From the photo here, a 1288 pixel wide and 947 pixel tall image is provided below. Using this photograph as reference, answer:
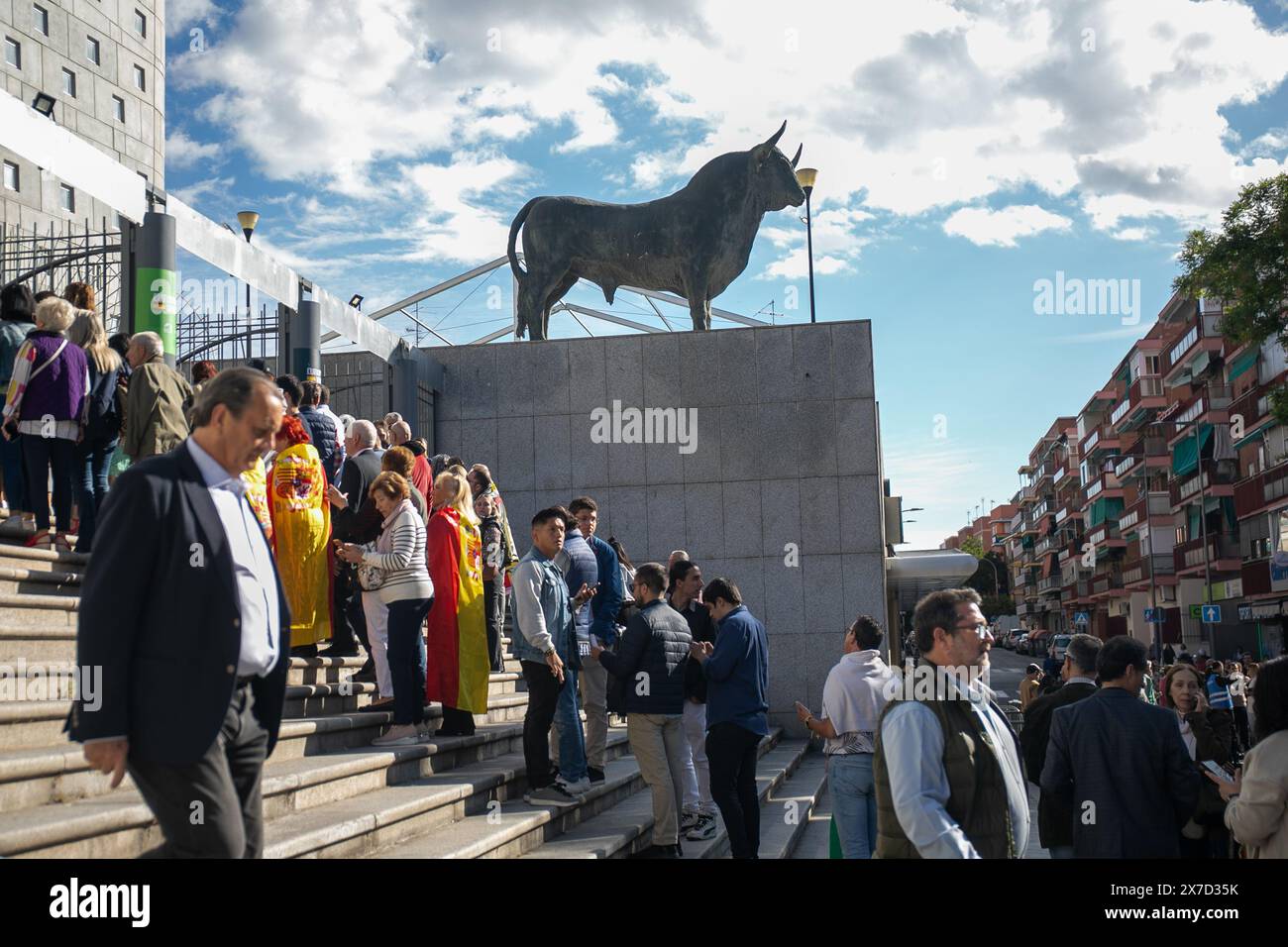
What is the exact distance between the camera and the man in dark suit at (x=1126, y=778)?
4.67m

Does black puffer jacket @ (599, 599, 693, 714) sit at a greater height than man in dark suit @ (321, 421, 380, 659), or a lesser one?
lesser

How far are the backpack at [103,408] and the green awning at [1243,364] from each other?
4521cm

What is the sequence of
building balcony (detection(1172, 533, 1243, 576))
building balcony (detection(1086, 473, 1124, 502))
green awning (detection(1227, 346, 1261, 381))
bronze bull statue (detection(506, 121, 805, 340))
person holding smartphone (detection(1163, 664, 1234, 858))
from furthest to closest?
building balcony (detection(1086, 473, 1124, 502))
building balcony (detection(1172, 533, 1243, 576))
green awning (detection(1227, 346, 1261, 381))
bronze bull statue (detection(506, 121, 805, 340))
person holding smartphone (detection(1163, 664, 1234, 858))

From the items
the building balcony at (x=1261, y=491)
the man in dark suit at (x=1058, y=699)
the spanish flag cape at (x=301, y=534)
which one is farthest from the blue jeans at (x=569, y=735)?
the building balcony at (x=1261, y=491)

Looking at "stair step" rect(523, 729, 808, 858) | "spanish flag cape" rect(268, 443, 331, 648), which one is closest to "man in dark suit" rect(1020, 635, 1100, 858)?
"stair step" rect(523, 729, 808, 858)

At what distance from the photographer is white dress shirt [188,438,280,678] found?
325cm

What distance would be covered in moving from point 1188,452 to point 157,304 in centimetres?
5507

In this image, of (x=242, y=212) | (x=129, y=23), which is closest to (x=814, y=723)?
(x=242, y=212)

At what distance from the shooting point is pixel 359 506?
859cm

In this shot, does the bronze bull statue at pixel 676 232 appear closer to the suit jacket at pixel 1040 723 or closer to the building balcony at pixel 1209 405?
the suit jacket at pixel 1040 723

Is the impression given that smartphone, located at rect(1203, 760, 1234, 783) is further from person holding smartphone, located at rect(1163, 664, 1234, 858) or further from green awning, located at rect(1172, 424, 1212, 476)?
green awning, located at rect(1172, 424, 1212, 476)

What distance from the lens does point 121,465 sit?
332 inches

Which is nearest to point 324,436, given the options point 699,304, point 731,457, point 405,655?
point 405,655

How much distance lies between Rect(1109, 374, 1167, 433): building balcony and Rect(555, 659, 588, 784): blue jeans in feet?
217
